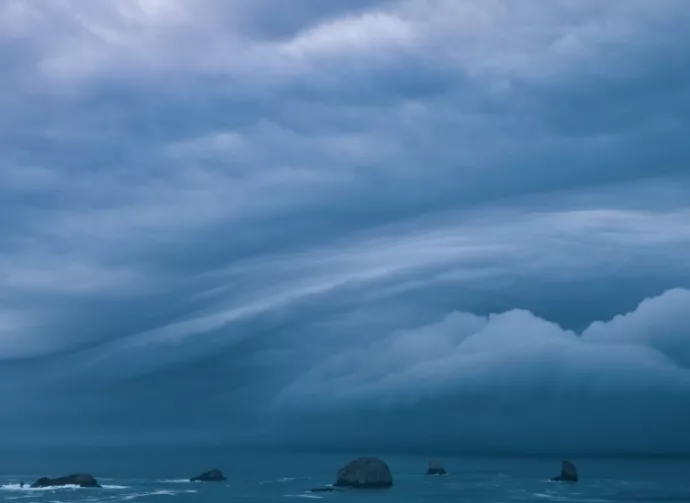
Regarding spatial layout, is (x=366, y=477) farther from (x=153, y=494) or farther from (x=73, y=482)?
(x=73, y=482)

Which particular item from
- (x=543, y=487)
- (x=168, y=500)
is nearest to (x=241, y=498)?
(x=168, y=500)

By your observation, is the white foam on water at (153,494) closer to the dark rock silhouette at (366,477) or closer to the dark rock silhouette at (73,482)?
the dark rock silhouette at (73,482)

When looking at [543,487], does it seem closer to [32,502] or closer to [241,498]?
[241,498]

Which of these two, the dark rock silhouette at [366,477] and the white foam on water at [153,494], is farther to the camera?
the dark rock silhouette at [366,477]

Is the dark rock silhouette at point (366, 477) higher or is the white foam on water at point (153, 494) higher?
the dark rock silhouette at point (366, 477)

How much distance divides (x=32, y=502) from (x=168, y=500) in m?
19.1

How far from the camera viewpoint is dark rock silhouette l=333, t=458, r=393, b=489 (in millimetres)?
173125

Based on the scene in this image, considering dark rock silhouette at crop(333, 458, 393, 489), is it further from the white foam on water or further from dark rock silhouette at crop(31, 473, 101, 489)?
dark rock silhouette at crop(31, 473, 101, 489)

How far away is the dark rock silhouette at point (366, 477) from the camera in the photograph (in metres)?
173

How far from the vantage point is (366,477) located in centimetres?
17375

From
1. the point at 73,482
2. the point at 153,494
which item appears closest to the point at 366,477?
the point at 153,494

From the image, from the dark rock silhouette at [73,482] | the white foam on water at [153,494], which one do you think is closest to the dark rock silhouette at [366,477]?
the white foam on water at [153,494]

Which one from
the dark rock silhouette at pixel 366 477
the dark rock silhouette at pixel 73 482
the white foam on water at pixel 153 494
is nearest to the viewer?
the white foam on water at pixel 153 494

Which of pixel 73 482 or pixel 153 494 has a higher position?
pixel 73 482
